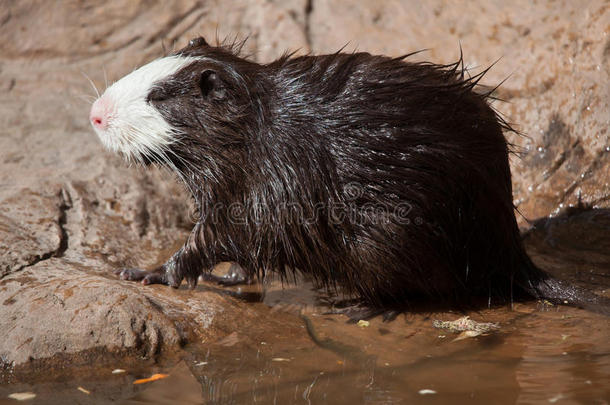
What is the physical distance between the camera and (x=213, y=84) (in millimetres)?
4016

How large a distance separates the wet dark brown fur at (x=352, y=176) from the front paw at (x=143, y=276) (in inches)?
3.7

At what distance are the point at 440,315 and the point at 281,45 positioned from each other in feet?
12.1

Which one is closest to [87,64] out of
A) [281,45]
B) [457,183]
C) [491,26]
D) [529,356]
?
[281,45]

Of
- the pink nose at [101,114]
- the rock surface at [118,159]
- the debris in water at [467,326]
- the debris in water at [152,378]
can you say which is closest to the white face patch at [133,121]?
the pink nose at [101,114]

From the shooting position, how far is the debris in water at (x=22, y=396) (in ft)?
9.63

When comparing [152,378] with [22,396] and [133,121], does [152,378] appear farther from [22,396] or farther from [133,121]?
[133,121]

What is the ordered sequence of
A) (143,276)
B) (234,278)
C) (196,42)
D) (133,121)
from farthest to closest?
(234,278) < (196,42) < (143,276) < (133,121)

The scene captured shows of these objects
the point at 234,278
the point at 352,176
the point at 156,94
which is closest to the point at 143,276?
the point at 234,278

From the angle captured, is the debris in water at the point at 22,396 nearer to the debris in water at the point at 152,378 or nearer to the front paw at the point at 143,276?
the debris in water at the point at 152,378

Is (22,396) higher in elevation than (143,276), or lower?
lower

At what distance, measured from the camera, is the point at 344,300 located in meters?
4.29

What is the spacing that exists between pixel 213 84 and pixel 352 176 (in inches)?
39.7

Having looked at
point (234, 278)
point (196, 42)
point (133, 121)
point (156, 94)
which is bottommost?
point (234, 278)

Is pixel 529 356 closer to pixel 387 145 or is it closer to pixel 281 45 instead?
pixel 387 145
